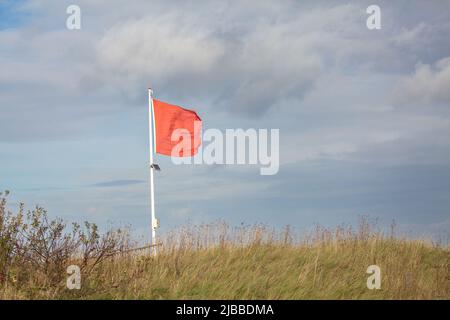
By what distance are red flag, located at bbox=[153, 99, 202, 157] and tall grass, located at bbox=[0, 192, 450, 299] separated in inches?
112

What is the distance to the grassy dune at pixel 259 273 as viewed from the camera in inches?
532

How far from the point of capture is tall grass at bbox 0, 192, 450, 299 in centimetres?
1353

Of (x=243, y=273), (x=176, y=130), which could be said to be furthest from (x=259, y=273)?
(x=176, y=130)

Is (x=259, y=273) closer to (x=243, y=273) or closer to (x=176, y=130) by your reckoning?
(x=243, y=273)

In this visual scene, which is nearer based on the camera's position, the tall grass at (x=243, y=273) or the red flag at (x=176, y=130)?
the tall grass at (x=243, y=273)

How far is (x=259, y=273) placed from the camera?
593 inches

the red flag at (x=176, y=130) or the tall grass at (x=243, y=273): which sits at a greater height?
the red flag at (x=176, y=130)

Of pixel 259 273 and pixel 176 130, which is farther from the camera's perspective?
pixel 176 130

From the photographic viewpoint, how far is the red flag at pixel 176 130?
1884 centimetres

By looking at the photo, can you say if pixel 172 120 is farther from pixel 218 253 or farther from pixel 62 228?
pixel 62 228

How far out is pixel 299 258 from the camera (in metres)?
17.4

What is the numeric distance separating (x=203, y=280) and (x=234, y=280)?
774 millimetres

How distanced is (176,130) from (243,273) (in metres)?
6.05
